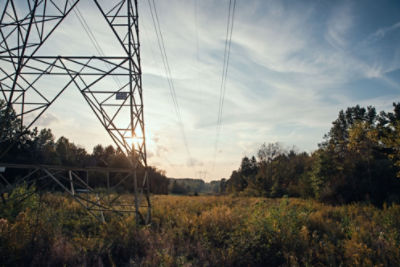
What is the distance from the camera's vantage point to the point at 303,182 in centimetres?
3025

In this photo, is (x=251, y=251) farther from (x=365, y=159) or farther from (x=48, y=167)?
(x=365, y=159)

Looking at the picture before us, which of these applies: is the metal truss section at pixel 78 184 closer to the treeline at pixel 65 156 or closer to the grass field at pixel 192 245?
the grass field at pixel 192 245

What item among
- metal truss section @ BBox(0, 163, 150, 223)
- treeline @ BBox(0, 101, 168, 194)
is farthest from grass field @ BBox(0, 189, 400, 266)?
treeline @ BBox(0, 101, 168, 194)

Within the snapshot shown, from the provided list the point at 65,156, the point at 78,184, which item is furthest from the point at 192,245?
the point at 65,156

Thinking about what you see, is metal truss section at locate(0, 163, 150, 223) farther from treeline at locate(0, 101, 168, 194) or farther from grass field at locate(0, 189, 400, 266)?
Answer: treeline at locate(0, 101, 168, 194)

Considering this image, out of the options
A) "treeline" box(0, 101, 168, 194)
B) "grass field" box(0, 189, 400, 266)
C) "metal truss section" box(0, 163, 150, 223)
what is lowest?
"grass field" box(0, 189, 400, 266)

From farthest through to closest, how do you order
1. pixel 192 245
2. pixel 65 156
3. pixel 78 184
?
pixel 65 156, pixel 78 184, pixel 192 245

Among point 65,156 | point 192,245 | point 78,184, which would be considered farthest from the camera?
point 65,156

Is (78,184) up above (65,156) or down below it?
below

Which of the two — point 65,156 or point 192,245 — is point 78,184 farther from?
point 65,156

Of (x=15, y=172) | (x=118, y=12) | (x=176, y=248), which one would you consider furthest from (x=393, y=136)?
(x=15, y=172)

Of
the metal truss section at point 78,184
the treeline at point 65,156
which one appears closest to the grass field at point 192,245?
the metal truss section at point 78,184

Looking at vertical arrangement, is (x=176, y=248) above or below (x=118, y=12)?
below

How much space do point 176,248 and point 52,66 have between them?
7560 millimetres
